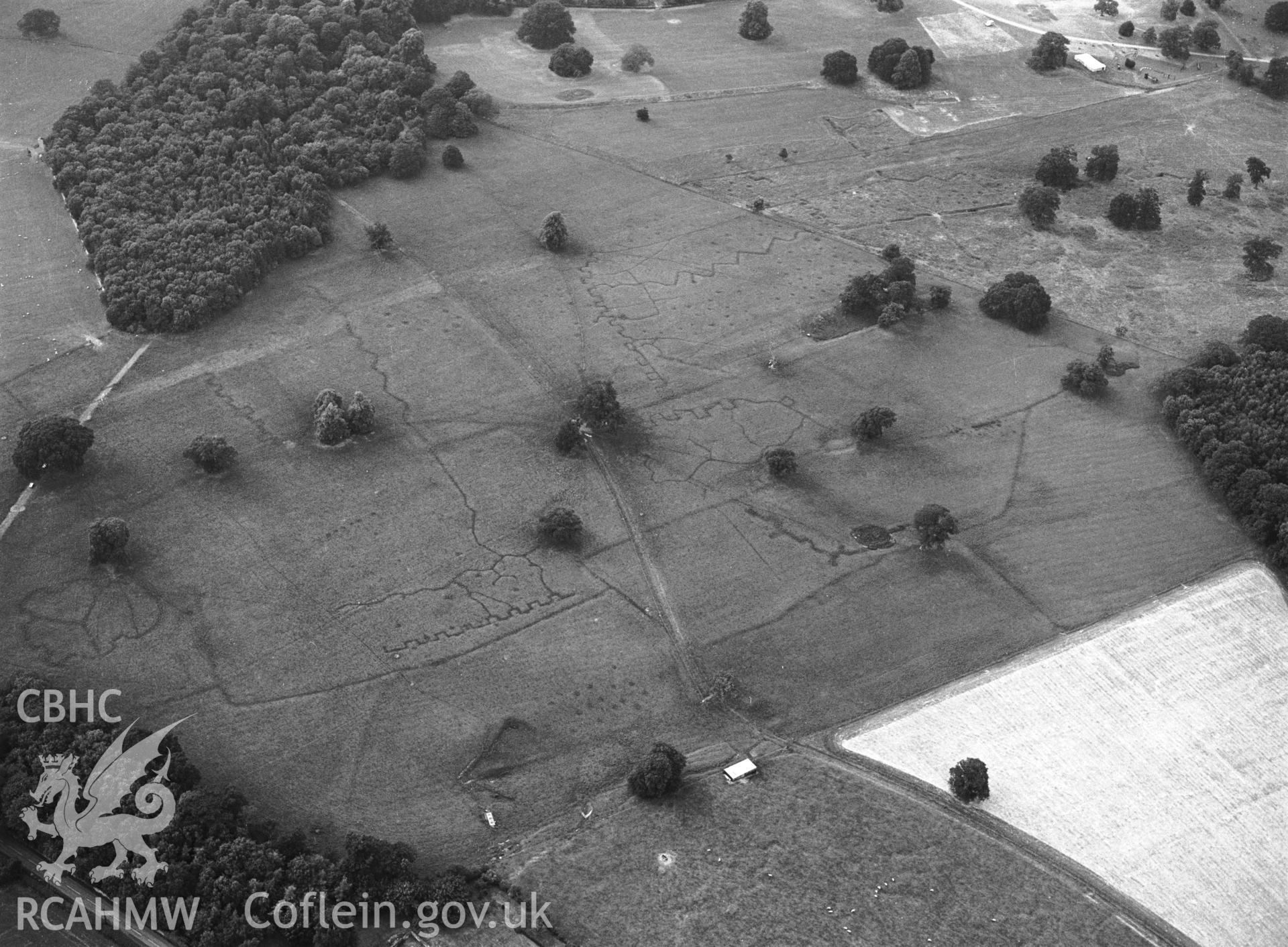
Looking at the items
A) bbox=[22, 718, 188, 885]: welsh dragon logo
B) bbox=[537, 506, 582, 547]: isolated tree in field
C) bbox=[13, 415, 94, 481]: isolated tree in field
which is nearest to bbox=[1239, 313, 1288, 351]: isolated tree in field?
bbox=[537, 506, 582, 547]: isolated tree in field

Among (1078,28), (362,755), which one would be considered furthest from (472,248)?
(1078,28)

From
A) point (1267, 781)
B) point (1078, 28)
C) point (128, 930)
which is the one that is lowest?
point (128, 930)

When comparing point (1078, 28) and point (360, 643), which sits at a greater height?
point (1078, 28)

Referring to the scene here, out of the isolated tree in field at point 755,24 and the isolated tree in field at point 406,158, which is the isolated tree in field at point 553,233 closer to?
the isolated tree in field at point 406,158

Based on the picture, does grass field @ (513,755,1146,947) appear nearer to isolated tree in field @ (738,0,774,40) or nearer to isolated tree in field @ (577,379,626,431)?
isolated tree in field @ (577,379,626,431)

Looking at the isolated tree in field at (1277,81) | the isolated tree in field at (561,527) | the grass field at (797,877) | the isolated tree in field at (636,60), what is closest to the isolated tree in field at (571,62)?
the isolated tree in field at (636,60)

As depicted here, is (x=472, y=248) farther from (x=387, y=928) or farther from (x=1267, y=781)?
(x=1267, y=781)
